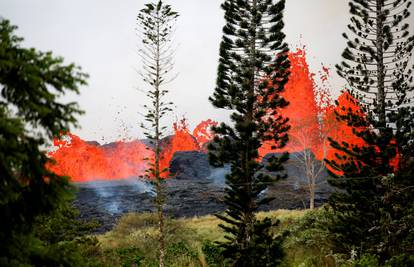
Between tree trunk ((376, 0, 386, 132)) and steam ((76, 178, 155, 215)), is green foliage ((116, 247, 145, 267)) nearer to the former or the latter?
tree trunk ((376, 0, 386, 132))

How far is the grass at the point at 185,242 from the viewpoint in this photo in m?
16.9

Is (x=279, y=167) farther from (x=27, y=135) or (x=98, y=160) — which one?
(x=98, y=160)

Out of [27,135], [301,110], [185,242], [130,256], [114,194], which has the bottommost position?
[130,256]

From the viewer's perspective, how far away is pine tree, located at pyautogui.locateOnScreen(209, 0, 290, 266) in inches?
591

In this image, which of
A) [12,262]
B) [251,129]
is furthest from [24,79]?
[251,129]

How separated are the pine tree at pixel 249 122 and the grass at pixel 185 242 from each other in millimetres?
1449


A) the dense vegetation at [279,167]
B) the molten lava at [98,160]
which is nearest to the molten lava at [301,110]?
the dense vegetation at [279,167]

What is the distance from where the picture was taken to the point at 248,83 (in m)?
15.9

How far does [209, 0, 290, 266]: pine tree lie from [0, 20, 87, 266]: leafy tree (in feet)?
36.3

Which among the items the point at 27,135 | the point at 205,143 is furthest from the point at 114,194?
the point at 27,135

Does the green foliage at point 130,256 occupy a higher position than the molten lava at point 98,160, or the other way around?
the molten lava at point 98,160

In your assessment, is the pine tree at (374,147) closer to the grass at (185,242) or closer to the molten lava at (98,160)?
the grass at (185,242)

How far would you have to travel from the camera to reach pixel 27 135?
4.23 metres

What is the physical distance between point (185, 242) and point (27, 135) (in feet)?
54.2
